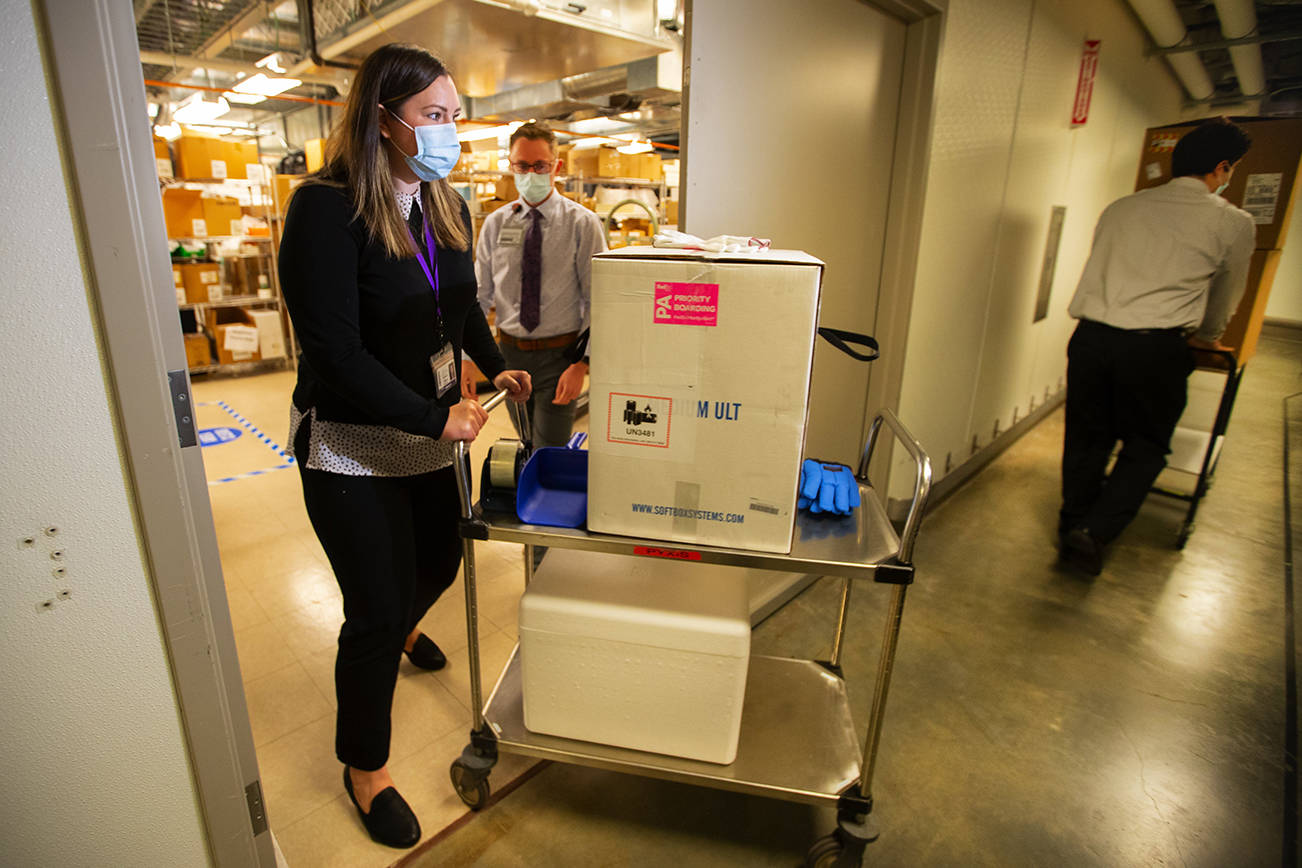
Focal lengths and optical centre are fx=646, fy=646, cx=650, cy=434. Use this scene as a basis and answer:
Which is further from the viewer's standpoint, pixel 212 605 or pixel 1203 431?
pixel 1203 431

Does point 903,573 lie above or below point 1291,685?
above

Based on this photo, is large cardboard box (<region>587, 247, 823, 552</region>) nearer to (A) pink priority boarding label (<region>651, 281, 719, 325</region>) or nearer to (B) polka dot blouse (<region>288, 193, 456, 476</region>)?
(A) pink priority boarding label (<region>651, 281, 719, 325</region>)

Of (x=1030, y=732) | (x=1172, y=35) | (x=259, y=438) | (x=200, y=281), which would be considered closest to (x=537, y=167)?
(x=1030, y=732)

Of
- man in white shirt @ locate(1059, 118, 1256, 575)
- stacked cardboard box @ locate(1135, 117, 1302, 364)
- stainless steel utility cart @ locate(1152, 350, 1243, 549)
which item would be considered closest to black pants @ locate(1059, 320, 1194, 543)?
man in white shirt @ locate(1059, 118, 1256, 575)

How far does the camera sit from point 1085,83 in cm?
377

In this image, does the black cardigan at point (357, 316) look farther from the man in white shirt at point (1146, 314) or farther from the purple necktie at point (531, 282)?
the man in white shirt at point (1146, 314)

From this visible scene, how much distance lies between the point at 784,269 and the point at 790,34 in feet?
3.83

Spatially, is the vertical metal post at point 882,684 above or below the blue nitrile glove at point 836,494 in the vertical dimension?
below

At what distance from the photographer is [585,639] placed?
1.31 m

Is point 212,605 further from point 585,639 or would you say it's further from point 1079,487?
point 1079,487

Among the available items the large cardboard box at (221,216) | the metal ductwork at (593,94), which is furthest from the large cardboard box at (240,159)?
the metal ductwork at (593,94)

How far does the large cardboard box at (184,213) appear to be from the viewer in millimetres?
5133

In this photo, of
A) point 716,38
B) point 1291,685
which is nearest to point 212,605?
point 716,38

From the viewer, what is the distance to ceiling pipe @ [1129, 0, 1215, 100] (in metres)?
4.29
